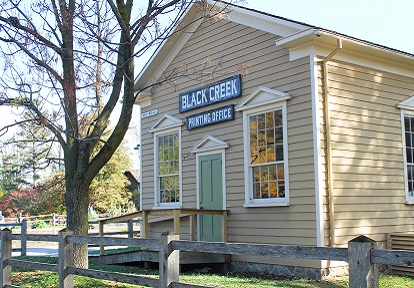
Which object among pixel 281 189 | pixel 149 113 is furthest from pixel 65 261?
pixel 149 113

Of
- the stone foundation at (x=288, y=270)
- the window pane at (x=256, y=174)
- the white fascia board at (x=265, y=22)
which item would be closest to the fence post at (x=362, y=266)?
the stone foundation at (x=288, y=270)

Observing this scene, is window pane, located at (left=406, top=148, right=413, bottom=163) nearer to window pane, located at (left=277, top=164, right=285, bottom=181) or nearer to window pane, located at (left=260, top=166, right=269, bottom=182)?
window pane, located at (left=277, top=164, right=285, bottom=181)

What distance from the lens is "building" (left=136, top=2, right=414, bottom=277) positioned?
11336 mm

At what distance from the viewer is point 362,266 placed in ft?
15.5

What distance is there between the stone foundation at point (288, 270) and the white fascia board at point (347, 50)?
4520 millimetres

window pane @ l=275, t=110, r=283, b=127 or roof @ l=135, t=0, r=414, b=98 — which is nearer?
roof @ l=135, t=0, r=414, b=98

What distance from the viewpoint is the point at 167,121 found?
15.6 meters

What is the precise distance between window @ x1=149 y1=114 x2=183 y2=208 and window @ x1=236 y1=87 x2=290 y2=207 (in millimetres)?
2792

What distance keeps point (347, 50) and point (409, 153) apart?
3.37 metres

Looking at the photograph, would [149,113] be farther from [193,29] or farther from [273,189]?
[273,189]

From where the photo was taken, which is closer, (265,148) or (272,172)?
(272,172)

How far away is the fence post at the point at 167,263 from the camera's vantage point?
651 centimetres

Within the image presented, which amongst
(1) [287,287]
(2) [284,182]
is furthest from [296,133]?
(1) [287,287]

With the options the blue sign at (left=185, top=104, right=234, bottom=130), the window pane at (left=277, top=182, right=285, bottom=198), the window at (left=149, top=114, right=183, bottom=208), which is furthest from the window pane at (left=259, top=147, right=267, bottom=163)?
the window at (left=149, top=114, right=183, bottom=208)
